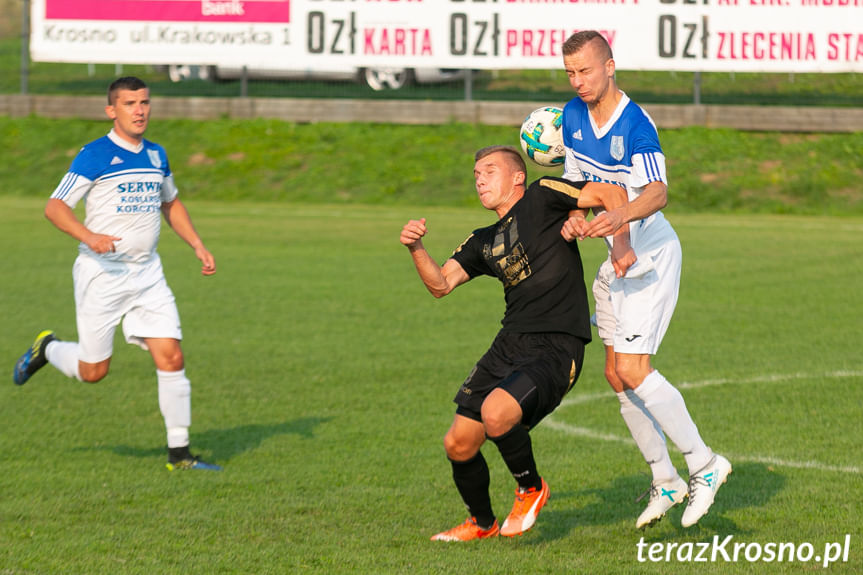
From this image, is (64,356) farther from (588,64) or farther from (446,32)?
(446,32)

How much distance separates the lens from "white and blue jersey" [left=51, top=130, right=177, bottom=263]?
7.00m

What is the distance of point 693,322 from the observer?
11586mm

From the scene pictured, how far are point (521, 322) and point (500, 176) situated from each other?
0.69 m

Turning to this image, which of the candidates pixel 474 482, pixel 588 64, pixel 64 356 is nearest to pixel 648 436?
pixel 474 482

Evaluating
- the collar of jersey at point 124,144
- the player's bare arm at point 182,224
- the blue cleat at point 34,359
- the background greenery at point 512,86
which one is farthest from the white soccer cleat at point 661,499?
the background greenery at point 512,86

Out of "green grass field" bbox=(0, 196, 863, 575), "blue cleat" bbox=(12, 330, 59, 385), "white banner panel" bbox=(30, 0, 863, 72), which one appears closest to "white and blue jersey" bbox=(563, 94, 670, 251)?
"green grass field" bbox=(0, 196, 863, 575)

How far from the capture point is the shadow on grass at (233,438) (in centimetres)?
726

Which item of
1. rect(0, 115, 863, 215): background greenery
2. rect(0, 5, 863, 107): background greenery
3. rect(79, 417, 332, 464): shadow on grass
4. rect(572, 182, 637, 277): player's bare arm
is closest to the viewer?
rect(572, 182, 637, 277): player's bare arm

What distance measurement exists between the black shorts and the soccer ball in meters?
1.07

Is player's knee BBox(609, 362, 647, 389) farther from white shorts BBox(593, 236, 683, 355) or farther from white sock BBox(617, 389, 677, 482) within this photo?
white sock BBox(617, 389, 677, 482)

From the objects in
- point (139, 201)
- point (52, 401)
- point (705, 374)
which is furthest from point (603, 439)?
point (52, 401)

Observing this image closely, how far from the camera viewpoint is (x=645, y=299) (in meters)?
5.47

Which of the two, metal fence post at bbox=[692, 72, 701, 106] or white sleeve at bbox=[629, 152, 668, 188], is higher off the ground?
metal fence post at bbox=[692, 72, 701, 106]

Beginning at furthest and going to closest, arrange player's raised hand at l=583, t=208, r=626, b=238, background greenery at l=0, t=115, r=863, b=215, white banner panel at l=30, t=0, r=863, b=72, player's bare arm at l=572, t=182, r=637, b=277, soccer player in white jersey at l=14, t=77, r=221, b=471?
white banner panel at l=30, t=0, r=863, b=72
background greenery at l=0, t=115, r=863, b=215
soccer player in white jersey at l=14, t=77, r=221, b=471
player's bare arm at l=572, t=182, r=637, b=277
player's raised hand at l=583, t=208, r=626, b=238
